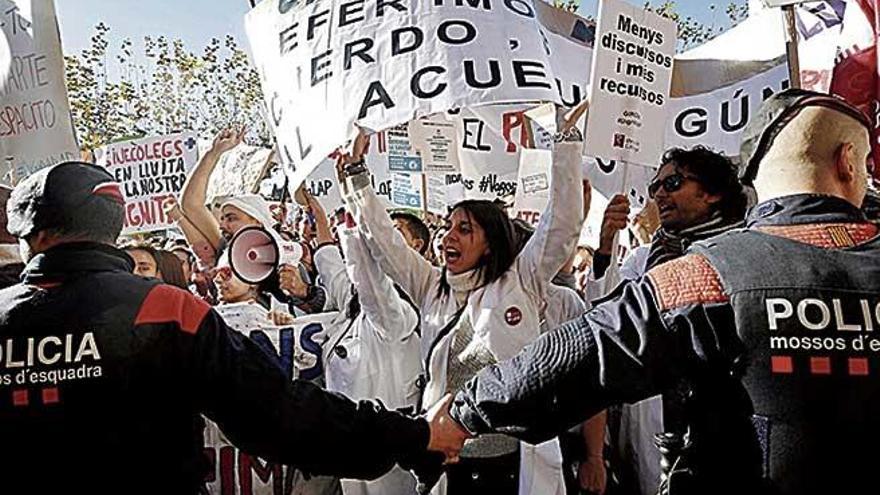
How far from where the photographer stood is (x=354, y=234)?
4000mm

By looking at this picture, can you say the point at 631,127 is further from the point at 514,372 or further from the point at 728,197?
the point at 514,372

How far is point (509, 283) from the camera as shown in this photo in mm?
3715

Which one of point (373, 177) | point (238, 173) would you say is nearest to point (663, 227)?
A: point (373, 177)

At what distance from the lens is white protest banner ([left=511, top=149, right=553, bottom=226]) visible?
225 inches

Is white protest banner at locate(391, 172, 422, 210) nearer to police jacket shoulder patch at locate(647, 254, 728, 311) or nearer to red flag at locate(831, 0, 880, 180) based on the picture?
red flag at locate(831, 0, 880, 180)

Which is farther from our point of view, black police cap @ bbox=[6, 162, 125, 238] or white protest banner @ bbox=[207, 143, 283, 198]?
white protest banner @ bbox=[207, 143, 283, 198]

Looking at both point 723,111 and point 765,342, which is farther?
point 723,111

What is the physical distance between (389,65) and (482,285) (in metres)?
1.12

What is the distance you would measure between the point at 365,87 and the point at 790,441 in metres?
2.68

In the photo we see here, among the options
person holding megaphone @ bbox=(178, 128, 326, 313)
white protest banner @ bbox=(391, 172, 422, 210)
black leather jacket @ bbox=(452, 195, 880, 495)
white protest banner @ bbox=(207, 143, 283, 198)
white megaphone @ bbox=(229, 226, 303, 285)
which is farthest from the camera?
white protest banner @ bbox=(207, 143, 283, 198)

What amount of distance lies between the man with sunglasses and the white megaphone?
1598 millimetres

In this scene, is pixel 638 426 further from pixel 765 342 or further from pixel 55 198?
pixel 55 198

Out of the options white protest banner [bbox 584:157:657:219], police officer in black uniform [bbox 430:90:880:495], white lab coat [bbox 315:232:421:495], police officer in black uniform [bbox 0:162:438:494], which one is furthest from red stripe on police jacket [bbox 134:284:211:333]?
white protest banner [bbox 584:157:657:219]

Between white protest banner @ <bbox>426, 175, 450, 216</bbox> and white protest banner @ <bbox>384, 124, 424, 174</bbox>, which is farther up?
white protest banner @ <bbox>384, 124, 424, 174</bbox>
